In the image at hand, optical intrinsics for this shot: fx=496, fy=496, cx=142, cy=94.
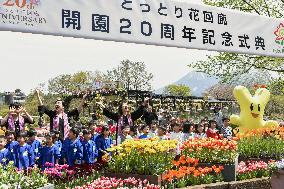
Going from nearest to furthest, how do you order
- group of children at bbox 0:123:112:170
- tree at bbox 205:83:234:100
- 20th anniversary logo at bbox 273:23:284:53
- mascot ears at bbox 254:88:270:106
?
20th anniversary logo at bbox 273:23:284:53 → group of children at bbox 0:123:112:170 → mascot ears at bbox 254:88:270:106 → tree at bbox 205:83:234:100

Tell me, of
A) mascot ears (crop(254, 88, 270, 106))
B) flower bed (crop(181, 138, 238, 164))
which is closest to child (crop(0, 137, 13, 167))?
flower bed (crop(181, 138, 238, 164))

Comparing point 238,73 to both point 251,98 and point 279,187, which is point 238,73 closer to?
point 251,98

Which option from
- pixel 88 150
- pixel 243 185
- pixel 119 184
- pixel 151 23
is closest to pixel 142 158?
pixel 119 184

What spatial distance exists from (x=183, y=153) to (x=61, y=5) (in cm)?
556

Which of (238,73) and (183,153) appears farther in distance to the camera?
(238,73)

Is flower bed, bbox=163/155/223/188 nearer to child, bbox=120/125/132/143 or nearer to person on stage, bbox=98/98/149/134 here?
child, bbox=120/125/132/143

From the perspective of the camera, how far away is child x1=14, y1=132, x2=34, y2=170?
10406mm

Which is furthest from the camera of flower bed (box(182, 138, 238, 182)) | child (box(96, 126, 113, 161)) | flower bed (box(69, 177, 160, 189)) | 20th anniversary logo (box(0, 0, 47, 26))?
child (box(96, 126, 113, 161))

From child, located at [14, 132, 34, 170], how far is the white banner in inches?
208

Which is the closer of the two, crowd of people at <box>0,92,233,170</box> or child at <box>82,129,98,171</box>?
crowd of people at <box>0,92,233,170</box>

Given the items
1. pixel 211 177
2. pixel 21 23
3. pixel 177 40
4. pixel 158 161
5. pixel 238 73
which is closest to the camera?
pixel 21 23

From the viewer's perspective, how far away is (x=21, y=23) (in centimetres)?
522

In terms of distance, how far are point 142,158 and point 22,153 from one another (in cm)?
330

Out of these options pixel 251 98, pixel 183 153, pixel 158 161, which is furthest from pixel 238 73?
pixel 158 161
